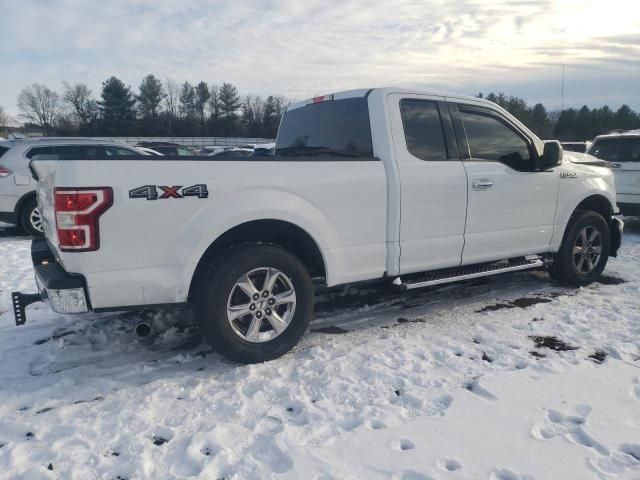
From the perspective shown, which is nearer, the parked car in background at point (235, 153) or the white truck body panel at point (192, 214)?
the white truck body panel at point (192, 214)

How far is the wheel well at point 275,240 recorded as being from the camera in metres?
3.67

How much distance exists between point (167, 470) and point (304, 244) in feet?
6.37

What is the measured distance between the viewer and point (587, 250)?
5703 millimetres

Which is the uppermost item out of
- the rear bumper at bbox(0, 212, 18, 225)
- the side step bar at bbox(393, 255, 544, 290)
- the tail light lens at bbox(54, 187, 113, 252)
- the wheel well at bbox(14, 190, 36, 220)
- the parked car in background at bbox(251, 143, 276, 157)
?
the parked car in background at bbox(251, 143, 276, 157)

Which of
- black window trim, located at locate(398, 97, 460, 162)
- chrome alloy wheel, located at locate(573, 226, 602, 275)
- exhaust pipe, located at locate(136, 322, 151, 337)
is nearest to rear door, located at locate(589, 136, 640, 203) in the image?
chrome alloy wheel, located at locate(573, 226, 602, 275)

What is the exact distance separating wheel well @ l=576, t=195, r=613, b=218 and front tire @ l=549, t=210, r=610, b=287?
14cm

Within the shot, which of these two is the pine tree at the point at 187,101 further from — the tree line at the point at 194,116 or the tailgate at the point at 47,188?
Answer: the tailgate at the point at 47,188

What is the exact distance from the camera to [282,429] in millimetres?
2920

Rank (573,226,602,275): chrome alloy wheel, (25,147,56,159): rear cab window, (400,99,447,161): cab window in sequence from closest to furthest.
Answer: (400,99,447,161): cab window < (573,226,602,275): chrome alloy wheel < (25,147,56,159): rear cab window

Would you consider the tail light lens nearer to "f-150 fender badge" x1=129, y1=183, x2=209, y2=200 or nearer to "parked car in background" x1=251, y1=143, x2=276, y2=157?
"f-150 fender badge" x1=129, y1=183, x2=209, y2=200

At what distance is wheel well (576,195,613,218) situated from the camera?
5.70 metres

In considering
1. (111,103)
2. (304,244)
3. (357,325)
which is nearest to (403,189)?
(304,244)

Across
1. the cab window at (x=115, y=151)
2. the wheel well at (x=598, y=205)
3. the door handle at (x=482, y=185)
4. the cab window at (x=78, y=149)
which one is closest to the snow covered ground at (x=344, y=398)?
the door handle at (x=482, y=185)

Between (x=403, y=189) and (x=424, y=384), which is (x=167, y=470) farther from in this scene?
(x=403, y=189)
